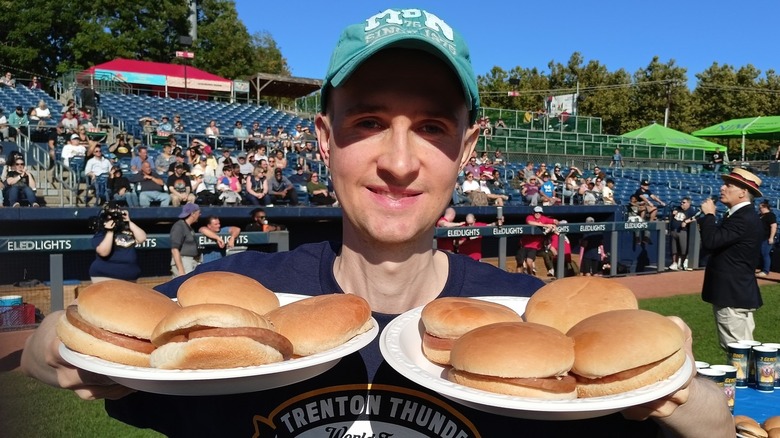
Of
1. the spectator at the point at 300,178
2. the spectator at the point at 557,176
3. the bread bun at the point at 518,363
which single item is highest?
the spectator at the point at 557,176

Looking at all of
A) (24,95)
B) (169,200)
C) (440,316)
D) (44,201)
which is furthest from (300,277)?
(24,95)

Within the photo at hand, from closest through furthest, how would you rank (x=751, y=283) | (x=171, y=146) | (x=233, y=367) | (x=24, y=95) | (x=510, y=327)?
(x=233, y=367) < (x=510, y=327) < (x=751, y=283) < (x=171, y=146) < (x=24, y=95)

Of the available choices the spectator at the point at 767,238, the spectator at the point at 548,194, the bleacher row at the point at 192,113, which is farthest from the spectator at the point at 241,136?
the spectator at the point at 767,238

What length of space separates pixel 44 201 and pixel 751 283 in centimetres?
1247

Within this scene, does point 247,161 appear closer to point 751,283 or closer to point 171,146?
point 171,146

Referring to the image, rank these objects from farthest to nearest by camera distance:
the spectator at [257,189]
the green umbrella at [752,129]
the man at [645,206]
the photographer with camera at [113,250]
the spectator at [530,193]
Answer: the green umbrella at [752,129] < the spectator at [530,193] < the man at [645,206] < the spectator at [257,189] < the photographer with camera at [113,250]

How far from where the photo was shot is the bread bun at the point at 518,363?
142 centimetres

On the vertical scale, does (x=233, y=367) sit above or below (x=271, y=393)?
above

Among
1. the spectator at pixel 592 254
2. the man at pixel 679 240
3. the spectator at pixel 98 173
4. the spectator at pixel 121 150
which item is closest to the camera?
the spectator at pixel 98 173

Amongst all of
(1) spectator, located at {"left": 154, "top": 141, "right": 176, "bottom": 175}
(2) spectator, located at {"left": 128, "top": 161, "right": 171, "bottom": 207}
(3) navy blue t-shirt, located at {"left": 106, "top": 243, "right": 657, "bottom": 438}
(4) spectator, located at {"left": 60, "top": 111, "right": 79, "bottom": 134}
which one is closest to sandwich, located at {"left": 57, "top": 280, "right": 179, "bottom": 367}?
(3) navy blue t-shirt, located at {"left": 106, "top": 243, "right": 657, "bottom": 438}

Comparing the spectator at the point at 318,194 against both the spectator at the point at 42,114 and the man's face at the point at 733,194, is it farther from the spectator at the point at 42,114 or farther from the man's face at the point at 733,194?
the man's face at the point at 733,194

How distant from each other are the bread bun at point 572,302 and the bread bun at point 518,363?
18 centimetres

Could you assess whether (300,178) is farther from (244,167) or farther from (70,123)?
(70,123)

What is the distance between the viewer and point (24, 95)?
71.4 ft
